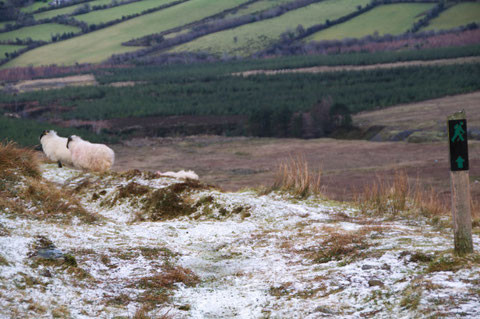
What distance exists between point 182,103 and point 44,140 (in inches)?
1733

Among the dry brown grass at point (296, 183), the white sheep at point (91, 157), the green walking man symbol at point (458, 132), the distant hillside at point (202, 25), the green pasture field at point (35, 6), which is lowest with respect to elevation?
the dry brown grass at point (296, 183)

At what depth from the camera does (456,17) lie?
275 feet

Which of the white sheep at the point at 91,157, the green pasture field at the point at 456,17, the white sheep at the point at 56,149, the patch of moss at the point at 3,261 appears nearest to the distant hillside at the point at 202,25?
the green pasture field at the point at 456,17

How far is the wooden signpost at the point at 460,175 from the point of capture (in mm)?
6035

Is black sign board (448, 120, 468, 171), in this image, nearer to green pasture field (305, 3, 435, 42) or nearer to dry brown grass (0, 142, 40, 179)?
dry brown grass (0, 142, 40, 179)

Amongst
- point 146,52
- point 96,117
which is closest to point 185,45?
point 146,52

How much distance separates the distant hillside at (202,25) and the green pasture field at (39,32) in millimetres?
162

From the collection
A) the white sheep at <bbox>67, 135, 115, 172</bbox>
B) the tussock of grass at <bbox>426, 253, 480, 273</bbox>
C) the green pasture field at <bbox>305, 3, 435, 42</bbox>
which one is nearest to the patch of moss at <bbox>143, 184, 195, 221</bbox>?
the white sheep at <bbox>67, 135, 115, 172</bbox>

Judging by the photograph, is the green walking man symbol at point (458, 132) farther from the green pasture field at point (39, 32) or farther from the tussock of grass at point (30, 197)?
the green pasture field at point (39, 32)

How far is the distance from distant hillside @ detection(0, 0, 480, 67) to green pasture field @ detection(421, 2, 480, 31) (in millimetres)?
131

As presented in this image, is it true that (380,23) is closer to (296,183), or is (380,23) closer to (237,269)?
(296,183)

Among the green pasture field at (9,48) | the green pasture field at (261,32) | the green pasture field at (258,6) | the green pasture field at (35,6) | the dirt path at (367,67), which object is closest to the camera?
the dirt path at (367,67)

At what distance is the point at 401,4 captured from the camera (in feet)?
320

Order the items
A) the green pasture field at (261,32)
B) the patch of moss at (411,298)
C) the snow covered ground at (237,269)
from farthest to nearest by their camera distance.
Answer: the green pasture field at (261,32)
the snow covered ground at (237,269)
the patch of moss at (411,298)
